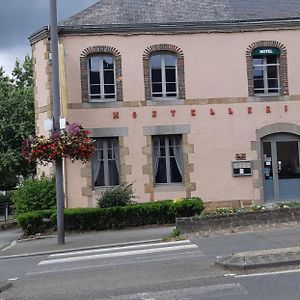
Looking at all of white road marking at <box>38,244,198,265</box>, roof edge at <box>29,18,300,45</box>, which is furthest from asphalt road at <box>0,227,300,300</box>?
roof edge at <box>29,18,300,45</box>

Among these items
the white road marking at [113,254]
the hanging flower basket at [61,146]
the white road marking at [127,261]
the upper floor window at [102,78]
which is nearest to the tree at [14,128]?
the upper floor window at [102,78]

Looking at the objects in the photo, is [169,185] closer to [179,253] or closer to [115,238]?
[115,238]

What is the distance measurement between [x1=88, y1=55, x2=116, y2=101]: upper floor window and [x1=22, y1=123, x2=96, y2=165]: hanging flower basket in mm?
5068

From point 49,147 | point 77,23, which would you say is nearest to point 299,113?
point 77,23

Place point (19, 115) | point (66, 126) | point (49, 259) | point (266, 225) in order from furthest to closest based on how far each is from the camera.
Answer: point (19, 115) < point (66, 126) < point (266, 225) < point (49, 259)

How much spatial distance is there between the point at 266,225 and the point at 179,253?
13.2ft

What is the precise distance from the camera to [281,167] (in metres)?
22.0

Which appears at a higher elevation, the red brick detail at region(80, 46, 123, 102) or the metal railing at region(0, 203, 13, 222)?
the red brick detail at region(80, 46, 123, 102)

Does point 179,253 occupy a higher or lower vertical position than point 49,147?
lower

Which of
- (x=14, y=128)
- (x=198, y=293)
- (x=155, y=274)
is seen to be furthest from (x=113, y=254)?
(x=14, y=128)

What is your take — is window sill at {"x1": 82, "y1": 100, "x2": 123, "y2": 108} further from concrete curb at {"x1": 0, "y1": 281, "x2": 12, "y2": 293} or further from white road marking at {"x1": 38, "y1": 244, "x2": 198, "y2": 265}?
concrete curb at {"x1": 0, "y1": 281, "x2": 12, "y2": 293}

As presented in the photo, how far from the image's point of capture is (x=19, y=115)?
3297 centimetres

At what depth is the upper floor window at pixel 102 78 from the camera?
21.3 metres

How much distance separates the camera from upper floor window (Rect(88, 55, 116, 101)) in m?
21.3
